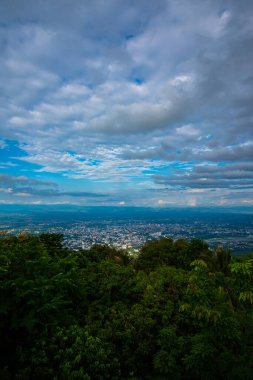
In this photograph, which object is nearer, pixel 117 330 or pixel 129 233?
pixel 117 330

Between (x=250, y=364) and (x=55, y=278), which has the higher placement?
(x=55, y=278)

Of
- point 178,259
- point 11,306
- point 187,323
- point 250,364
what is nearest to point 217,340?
point 250,364

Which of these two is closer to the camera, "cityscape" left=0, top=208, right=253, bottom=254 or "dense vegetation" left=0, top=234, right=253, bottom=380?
"dense vegetation" left=0, top=234, right=253, bottom=380

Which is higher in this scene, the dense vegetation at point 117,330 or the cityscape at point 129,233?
the dense vegetation at point 117,330

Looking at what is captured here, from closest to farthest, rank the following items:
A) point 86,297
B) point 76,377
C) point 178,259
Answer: point 76,377 → point 86,297 → point 178,259

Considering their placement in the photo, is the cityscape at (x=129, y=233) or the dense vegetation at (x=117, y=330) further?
the cityscape at (x=129, y=233)

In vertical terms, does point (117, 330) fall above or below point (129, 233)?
above

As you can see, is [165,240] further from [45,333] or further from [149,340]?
[45,333]

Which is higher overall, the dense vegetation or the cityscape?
the dense vegetation
